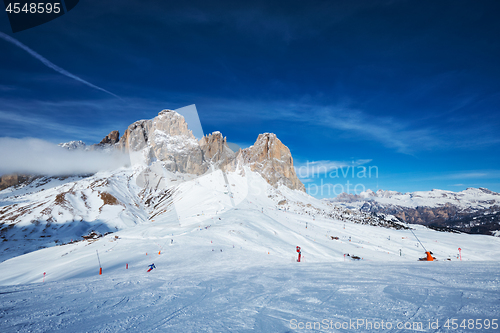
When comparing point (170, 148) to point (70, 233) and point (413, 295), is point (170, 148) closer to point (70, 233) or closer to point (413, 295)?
point (70, 233)

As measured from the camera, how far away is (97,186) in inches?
5910

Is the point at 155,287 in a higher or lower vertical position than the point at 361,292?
lower

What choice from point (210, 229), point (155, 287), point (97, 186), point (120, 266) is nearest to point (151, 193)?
point (97, 186)

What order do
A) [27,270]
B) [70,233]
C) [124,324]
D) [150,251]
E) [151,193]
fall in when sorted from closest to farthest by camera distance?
1. [124,324]
2. [150,251]
3. [27,270]
4. [70,233]
5. [151,193]

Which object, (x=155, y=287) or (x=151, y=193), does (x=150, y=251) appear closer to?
(x=155, y=287)

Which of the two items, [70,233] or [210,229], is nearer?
[210,229]

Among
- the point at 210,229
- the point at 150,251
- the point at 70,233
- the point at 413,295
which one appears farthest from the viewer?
the point at 70,233

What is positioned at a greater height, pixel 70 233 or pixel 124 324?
pixel 124 324

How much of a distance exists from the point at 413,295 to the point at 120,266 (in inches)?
810

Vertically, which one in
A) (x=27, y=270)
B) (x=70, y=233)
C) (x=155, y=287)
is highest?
(x=155, y=287)

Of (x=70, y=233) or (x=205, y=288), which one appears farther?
(x=70, y=233)

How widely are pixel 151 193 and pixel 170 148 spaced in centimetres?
4920

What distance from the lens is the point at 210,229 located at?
34.9m

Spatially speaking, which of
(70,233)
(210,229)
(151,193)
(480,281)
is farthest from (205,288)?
(151,193)
